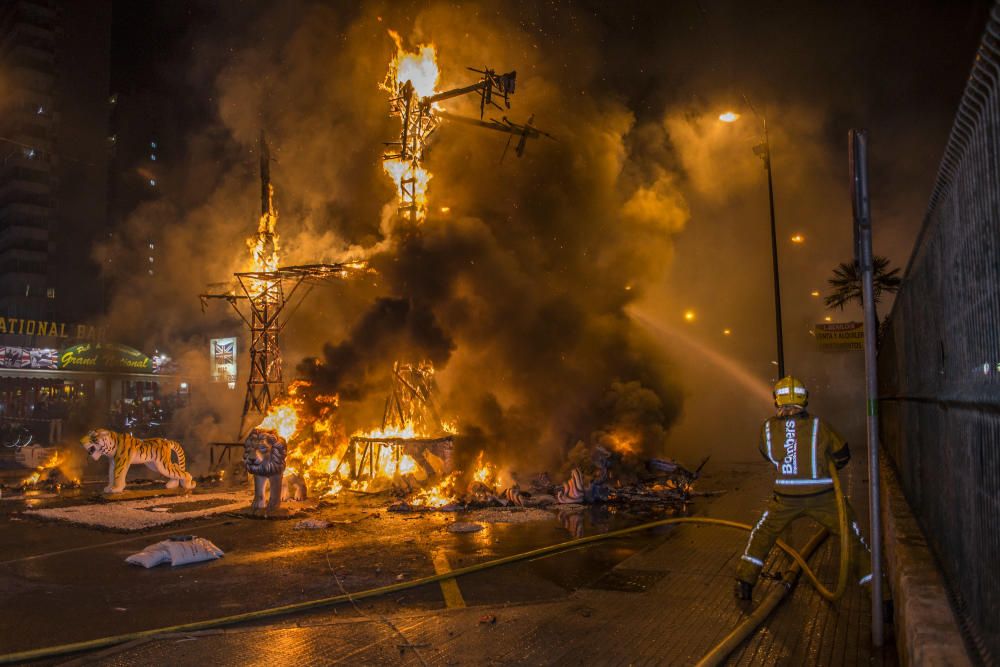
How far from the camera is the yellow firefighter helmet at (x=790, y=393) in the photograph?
6.52 metres

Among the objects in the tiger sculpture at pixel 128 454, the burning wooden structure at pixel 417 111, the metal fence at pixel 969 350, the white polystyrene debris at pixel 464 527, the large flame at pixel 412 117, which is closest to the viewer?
the metal fence at pixel 969 350

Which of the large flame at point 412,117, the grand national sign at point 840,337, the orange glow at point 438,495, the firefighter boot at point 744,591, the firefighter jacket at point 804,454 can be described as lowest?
the orange glow at point 438,495

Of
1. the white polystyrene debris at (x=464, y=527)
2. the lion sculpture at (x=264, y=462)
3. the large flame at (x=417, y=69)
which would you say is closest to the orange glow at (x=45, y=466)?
the lion sculpture at (x=264, y=462)

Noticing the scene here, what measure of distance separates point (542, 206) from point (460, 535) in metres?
13.6

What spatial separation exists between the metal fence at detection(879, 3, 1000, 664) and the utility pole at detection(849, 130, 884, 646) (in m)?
0.37

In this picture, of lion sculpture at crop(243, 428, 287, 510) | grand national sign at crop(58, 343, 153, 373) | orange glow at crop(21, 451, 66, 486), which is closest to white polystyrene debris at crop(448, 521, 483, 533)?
lion sculpture at crop(243, 428, 287, 510)

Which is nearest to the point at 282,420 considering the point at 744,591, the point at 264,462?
the point at 264,462

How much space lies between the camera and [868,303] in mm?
4996

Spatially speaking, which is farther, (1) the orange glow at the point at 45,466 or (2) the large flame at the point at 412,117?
(2) the large flame at the point at 412,117

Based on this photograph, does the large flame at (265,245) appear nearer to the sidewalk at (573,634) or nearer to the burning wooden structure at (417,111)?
the burning wooden structure at (417,111)

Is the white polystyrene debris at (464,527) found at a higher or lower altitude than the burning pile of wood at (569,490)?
lower

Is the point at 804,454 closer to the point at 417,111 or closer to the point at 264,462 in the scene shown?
the point at 264,462

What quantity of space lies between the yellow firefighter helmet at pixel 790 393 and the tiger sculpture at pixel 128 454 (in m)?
13.4

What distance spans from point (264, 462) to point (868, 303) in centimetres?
1002
